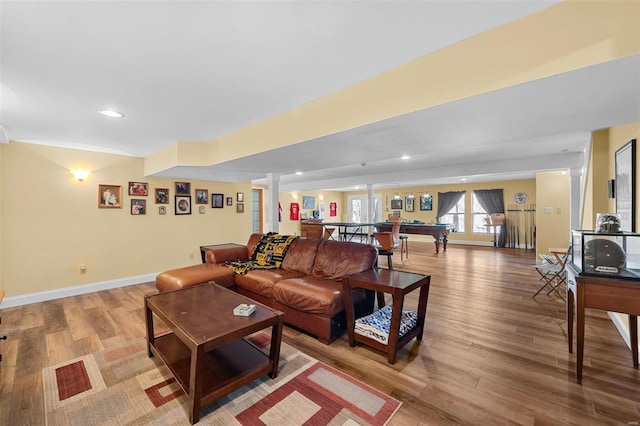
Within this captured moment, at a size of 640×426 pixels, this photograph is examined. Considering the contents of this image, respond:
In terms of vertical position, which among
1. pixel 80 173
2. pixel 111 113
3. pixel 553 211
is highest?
pixel 111 113

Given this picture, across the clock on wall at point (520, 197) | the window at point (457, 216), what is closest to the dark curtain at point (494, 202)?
the clock on wall at point (520, 197)

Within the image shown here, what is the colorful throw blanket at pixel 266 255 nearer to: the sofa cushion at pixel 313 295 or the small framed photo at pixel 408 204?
the sofa cushion at pixel 313 295

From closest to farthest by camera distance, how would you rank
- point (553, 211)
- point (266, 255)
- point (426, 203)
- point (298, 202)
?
point (266, 255) < point (553, 211) < point (426, 203) < point (298, 202)

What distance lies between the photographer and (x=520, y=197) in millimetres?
9008

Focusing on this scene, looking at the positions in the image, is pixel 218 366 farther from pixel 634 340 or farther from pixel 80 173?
pixel 80 173

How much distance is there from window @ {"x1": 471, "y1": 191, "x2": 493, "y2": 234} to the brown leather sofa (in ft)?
28.0

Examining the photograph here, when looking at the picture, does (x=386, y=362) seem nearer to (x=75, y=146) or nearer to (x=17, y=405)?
(x=17, y=405)

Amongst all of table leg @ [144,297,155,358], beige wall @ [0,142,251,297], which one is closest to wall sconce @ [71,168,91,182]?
beige wall @ [0,142,251,297]

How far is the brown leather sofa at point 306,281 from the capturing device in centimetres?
260

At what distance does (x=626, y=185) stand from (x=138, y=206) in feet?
21.6

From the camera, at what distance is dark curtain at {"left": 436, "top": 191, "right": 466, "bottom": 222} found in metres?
10.1

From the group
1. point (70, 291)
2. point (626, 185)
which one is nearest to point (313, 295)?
point (626, 185)

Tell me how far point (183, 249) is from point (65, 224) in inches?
71.5

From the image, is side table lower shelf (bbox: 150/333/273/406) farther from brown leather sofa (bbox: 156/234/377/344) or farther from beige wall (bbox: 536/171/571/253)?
beige wall (bbox: 536/171/571/253)
